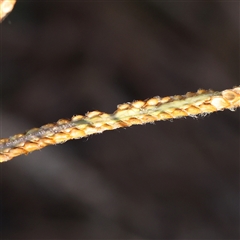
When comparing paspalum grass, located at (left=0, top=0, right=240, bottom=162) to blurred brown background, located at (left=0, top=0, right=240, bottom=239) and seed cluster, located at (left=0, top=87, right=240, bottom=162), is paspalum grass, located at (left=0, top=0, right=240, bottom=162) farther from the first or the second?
blurred brown background, located at (left=0, top=0, right=240, bottom=239)

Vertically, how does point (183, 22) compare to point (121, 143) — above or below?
above

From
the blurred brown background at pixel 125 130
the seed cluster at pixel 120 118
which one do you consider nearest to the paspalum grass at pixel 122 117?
the seed cluster at pixel 120 118

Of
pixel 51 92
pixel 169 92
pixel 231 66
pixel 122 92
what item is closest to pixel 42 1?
pixel 51 92

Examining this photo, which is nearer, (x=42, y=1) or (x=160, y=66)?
(x=42, y=1)

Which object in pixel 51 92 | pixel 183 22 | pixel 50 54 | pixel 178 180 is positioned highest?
pixel 183 22

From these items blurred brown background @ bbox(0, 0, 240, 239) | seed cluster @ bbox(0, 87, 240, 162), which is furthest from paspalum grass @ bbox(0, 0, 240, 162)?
blurred brown background @ bbox(0, 0, 240, 239)

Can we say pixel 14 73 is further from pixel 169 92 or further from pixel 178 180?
pixel 178 180

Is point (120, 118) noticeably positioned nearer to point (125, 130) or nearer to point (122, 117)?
point (122, 117)

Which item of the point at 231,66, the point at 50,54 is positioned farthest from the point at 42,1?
the point at 231,66
